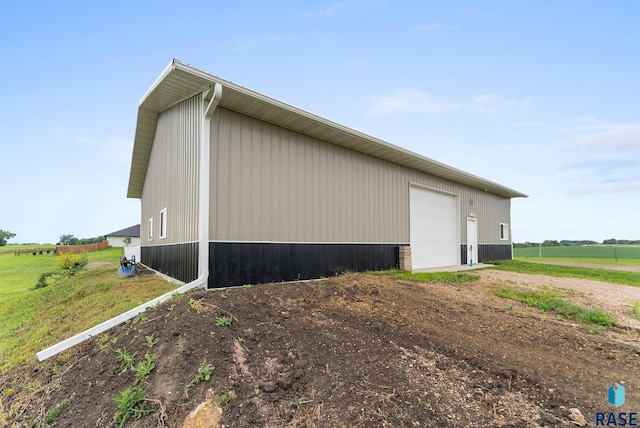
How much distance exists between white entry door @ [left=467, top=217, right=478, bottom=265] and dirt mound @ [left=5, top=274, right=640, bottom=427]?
9.10 meters

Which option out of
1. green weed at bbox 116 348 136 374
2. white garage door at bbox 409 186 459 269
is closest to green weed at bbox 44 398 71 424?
green weed at bbox 116 348 136 374

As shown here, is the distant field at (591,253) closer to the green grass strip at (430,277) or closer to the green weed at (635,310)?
the green grass strip at (430,277)

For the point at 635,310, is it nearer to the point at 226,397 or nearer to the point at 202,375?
the point at 226,397

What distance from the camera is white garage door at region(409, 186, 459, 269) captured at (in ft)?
36.1

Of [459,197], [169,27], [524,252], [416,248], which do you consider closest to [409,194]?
[416,248]

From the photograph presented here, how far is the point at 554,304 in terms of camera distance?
6234 millimetres

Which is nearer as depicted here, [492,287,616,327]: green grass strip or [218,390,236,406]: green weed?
[218,390,236,406]: green weed

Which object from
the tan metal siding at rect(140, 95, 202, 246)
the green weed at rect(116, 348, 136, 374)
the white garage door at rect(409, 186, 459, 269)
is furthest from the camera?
the white garage door at rect(409, 186, 459, 269)

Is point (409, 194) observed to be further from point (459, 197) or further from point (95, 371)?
point (95, 371)

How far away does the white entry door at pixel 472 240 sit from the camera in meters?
13.7

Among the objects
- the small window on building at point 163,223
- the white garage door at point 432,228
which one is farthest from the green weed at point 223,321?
the white garage door at point 432,228

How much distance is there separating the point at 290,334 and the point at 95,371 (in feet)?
7.04

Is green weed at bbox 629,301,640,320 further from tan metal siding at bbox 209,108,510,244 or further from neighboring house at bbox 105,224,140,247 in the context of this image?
neighboring house at bbox 105,224,140,247

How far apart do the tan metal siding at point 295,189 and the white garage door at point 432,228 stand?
0.73 metres
